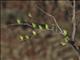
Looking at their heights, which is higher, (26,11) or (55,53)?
(26,11)

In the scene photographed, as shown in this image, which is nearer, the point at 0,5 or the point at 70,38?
the point at 70,38

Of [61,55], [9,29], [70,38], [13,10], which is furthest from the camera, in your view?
[13,10]

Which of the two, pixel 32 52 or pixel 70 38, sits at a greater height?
pixel 70 38

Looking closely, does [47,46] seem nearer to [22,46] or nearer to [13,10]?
[22,46]

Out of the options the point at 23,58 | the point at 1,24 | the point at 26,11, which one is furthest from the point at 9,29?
the point at 23,58

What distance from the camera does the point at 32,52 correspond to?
4.14 meters

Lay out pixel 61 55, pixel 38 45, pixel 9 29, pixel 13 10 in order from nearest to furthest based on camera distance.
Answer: pixel 61 55 < pixel 38 45 < pixel 9 29 < pixel 13 10

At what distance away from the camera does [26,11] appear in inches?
200

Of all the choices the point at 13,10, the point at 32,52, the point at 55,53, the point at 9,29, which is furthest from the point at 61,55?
the point at 13,10

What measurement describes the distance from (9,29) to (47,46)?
81 centimetres

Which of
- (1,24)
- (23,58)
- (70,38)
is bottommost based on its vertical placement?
(23,58)

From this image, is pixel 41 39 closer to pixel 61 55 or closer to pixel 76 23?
pixel 61 55

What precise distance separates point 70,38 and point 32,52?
2.59m

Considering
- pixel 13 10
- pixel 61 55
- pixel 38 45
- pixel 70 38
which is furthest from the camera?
pixel 13 10
